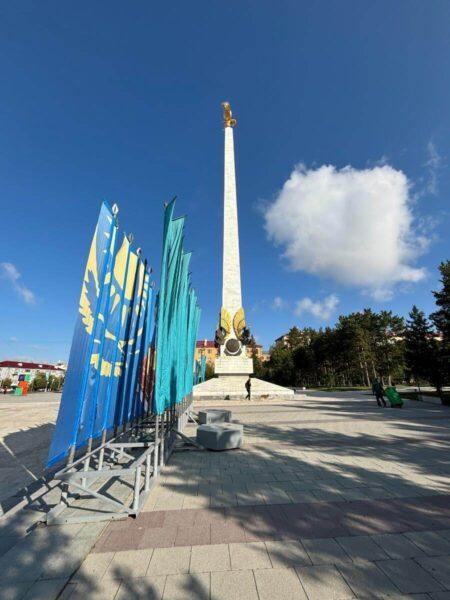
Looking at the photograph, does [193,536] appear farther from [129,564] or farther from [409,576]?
[409,576]

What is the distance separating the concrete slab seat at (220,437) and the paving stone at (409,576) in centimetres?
576

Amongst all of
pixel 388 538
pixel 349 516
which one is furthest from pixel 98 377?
pixel 388 538

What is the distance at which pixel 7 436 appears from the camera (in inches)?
456

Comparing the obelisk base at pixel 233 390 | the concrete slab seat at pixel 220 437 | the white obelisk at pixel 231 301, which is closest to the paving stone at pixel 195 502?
the concrete slab seat at pixel 220 437

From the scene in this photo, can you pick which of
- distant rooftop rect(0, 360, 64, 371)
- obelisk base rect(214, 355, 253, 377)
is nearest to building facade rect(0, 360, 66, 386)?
distant rooftop rect(0, 360, 64, 371)

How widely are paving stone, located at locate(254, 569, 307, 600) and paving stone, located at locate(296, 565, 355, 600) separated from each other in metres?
0.08

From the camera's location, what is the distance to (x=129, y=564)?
3457 millimetres

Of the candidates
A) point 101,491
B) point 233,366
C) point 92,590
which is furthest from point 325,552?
point 233,366

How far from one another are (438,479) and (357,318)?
48804 millimetres

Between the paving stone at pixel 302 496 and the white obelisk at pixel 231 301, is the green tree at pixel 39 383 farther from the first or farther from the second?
the paving stone at pixel 302 496

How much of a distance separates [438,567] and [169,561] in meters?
3.09

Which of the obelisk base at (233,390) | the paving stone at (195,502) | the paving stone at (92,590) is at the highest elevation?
the obelisk base at (233,390)

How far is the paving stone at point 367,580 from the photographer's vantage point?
2.93 metres

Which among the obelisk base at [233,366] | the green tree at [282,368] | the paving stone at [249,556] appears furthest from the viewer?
the green tree at [282,368]
